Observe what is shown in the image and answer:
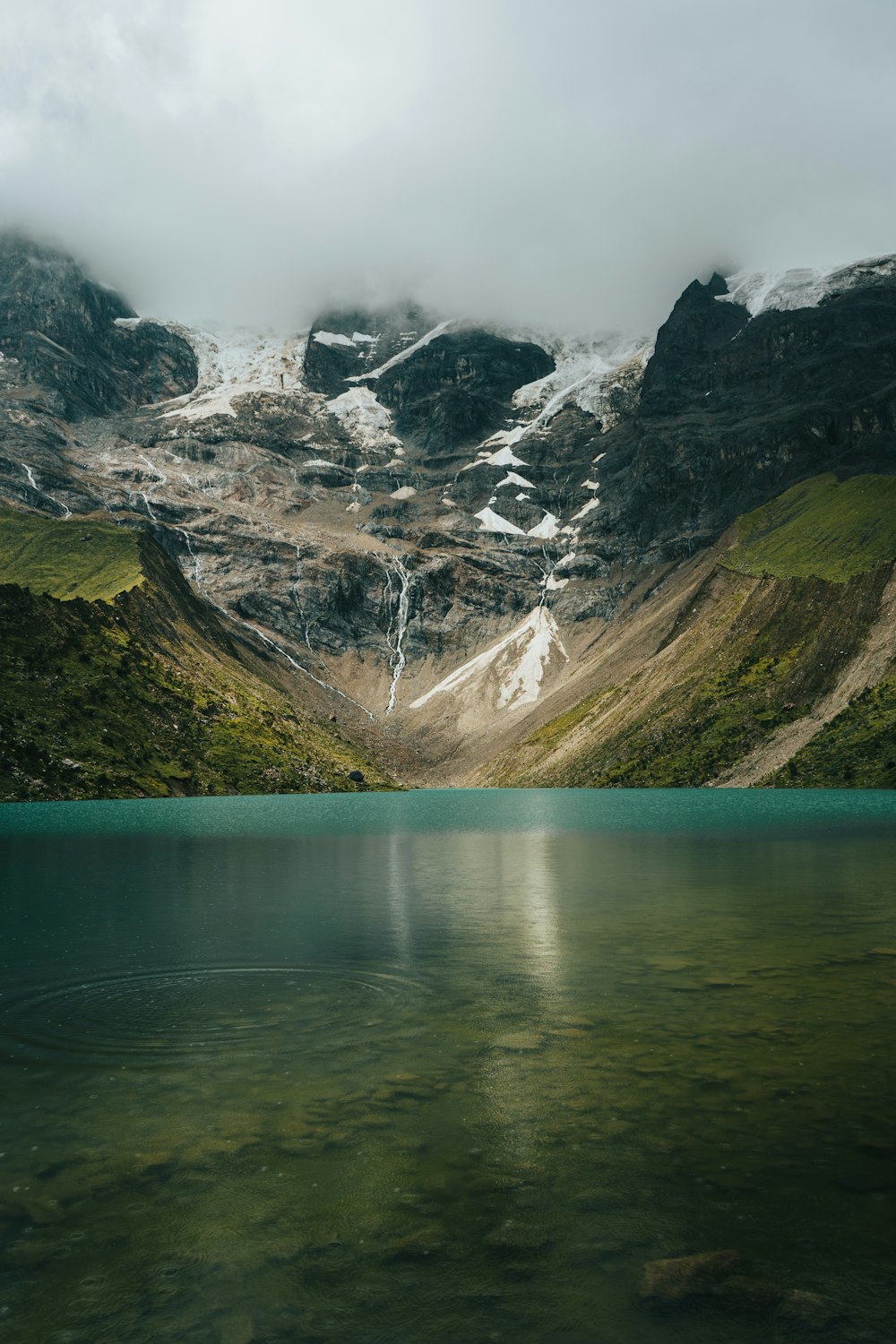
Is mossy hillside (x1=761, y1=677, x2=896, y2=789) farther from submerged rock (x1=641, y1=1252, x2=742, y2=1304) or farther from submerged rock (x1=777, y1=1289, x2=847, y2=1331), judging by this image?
submerged rock (x1=777, y1=1289, x2=847, y2=1331)

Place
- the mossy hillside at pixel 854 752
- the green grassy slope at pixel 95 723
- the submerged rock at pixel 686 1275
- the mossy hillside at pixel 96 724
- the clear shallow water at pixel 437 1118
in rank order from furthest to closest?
the mossy hillside at pixel 854 752, the green grassy slope at pixel 95 723, the mossy hillside at pixel 96 724, the clear shallow water at pixel 437 1118, the submerged rock at pixel 686 1275

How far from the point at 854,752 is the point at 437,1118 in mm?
163859

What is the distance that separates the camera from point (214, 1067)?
1938 centimetres

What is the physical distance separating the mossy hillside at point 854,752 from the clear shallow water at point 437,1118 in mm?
127440

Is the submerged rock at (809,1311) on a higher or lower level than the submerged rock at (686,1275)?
higher

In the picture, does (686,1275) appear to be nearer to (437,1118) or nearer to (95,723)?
(437,1118)

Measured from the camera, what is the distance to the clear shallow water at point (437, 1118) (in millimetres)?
10859

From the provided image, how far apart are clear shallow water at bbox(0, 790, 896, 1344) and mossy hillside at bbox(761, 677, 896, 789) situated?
418 ft

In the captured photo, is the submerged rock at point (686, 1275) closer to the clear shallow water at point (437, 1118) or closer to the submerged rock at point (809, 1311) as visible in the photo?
the clear shallow water at point (437, 1118)

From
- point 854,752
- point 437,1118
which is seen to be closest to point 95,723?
point 854,752

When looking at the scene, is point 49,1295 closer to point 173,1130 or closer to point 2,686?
point 173,1130

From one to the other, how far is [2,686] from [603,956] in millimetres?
149330

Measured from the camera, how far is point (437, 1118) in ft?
53.6

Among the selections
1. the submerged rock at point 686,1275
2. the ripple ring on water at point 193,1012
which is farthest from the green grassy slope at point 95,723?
the submerged rock at point 686,1275
